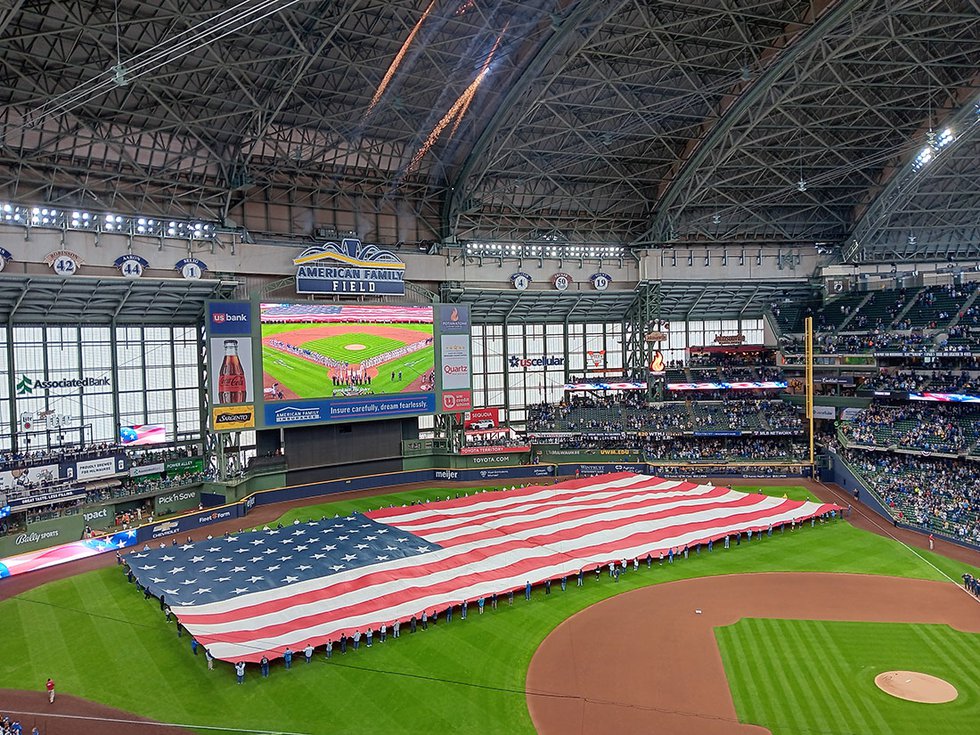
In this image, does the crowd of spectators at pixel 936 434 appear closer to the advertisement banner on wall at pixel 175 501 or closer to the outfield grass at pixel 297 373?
the outfield grass at pixel 297 373

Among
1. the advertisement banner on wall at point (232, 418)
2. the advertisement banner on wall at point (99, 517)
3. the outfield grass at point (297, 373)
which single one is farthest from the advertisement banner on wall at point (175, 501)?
the outfield grass at point (297, 373)

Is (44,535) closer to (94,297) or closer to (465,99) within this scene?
(94,297)

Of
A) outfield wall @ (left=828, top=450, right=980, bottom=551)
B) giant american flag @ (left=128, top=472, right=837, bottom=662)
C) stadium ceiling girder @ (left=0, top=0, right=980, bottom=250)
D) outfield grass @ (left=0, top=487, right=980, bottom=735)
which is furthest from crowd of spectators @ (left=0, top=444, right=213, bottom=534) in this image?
outfield wall @ (left=828, top=450, right=980, bottom=551)

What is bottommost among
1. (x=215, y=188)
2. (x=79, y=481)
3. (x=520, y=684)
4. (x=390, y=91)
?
(x=520, y=684)

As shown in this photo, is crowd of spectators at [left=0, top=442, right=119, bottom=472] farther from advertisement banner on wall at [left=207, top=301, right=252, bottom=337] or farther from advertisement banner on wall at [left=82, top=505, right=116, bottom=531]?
advertisement banner on wall at [left=207, top=301, right=252, bottom=337]

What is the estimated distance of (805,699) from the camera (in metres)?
20.4

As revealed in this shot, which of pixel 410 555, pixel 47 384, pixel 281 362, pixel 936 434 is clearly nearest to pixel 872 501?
pixel 936 434

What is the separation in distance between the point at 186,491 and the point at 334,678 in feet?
89.3

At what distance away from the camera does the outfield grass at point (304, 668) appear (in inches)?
785

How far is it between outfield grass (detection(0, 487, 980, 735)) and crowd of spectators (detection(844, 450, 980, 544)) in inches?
253

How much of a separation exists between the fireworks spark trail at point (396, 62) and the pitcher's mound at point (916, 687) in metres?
37.7

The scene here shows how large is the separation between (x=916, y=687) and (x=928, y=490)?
25522mm

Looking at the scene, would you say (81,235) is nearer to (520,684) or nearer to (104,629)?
(104,629)

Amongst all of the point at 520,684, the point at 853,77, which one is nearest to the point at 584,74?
the point at 853,77
